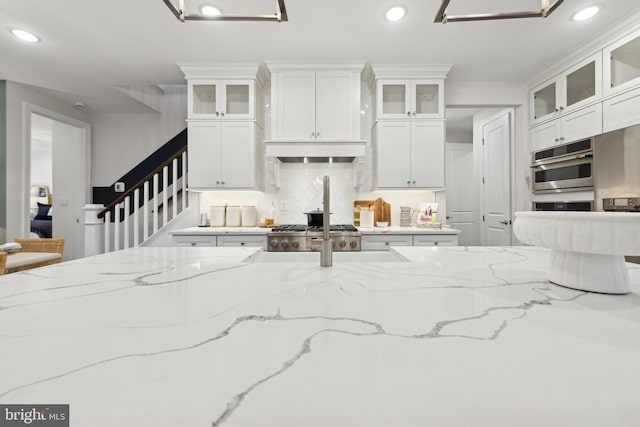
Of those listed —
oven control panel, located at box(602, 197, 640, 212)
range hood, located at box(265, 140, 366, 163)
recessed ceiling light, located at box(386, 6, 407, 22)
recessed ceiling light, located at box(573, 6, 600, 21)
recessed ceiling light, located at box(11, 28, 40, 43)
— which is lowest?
oven control panel, located at box(602, 197, 640, 212)

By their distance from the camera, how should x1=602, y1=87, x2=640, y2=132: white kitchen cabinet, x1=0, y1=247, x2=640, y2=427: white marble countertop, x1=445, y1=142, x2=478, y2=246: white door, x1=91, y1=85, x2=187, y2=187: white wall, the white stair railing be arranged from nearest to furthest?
x1=0, y1=247, x2=640, y2=427: white marble countertop → x1=602, y1=87, x2=640, y2=132: white kitchen cabinet → the white stair railing → x1=91, y1=85, x2=187, y2=187: white wall → x1=445, y1=142, x2=478, y2=246: white door

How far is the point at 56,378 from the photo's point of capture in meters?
0.35

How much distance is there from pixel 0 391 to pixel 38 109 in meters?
4.85

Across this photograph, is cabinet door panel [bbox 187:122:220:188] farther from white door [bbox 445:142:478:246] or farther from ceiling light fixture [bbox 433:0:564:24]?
white door [bbox 445:142:478:246]

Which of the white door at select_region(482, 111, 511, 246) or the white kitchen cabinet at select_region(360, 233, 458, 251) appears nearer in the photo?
the white kitchen cabinet at select_region(360, 233, 458, 251)

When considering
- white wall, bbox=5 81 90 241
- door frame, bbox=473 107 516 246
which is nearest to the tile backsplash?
door frame, bbox=473 107 516 246

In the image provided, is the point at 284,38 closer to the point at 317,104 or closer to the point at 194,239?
the point at 317,104

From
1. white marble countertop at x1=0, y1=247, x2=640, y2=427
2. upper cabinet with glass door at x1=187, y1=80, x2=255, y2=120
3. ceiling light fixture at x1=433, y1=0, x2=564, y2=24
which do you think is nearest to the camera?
white marble countertop at x1=0, y1=247, x2=640, y2=427

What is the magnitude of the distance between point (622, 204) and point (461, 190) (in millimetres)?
3226

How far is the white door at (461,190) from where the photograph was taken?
5184 mm

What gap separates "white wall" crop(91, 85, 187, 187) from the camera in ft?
14.7

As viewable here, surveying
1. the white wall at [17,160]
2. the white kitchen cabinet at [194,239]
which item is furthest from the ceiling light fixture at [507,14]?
the white wall at [17,160]

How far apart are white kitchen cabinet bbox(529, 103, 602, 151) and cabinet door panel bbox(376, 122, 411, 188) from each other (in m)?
1.45

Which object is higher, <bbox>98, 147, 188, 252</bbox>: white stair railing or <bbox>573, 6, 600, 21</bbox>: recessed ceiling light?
<bbox>573, 6, 600, 21</bbox>: recessed ceiling light
